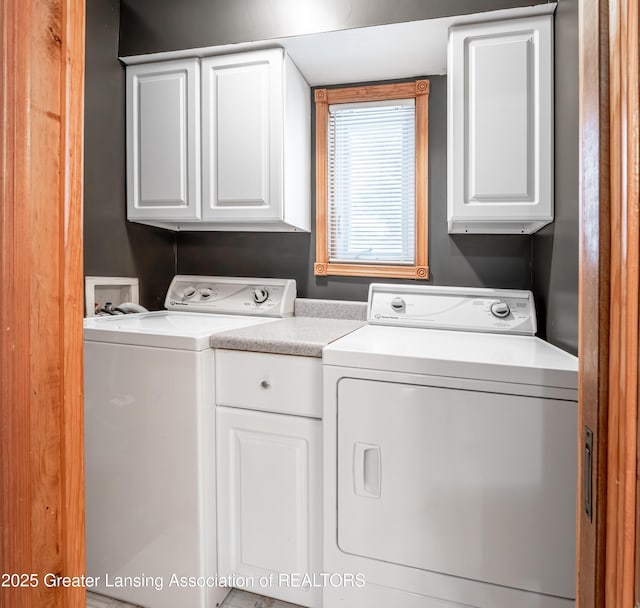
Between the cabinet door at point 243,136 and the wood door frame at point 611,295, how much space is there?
4.87 feet

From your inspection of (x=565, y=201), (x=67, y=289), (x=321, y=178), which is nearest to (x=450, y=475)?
(x=565, y=201)

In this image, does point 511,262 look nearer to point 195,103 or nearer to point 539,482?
point 539,482

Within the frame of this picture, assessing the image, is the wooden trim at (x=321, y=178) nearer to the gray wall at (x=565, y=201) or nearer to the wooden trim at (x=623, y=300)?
the gray wall at (x=565, y=201)

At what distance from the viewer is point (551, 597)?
113 cm

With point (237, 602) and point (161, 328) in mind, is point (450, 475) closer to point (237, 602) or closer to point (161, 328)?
point (237, 602)

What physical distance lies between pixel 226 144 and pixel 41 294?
63.2 inches

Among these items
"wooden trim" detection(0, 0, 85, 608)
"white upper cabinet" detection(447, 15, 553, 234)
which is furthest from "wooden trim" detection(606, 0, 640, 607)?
"white upper cabinet" detection(447, 15, 553, 234)

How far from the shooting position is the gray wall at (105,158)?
1.86 m

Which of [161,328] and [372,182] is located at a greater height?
[372,182]

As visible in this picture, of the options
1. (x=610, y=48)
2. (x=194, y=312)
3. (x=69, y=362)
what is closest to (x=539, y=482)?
(x=610, y=48)

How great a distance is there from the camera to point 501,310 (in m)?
1.77

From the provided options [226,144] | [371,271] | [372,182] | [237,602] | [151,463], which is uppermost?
[226,144]

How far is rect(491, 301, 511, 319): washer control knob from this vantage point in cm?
177

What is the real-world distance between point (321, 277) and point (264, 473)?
108cm
